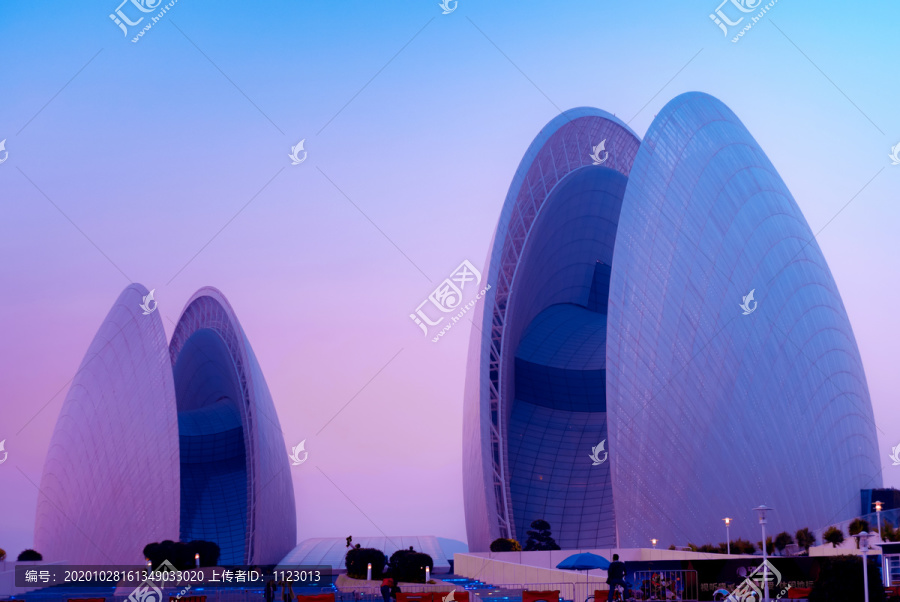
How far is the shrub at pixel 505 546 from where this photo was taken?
121 ft

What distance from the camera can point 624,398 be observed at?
34.0 m

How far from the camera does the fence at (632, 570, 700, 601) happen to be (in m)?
19.6

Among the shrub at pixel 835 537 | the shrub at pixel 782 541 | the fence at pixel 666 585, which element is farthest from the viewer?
A: the shrub at pixel 782 541

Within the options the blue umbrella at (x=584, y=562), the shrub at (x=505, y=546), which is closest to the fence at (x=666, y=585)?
the blue umbrella at (x=584, y=562)

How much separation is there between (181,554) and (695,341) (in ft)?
76.9

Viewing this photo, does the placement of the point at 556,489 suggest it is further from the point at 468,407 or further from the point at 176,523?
the point at 176,523

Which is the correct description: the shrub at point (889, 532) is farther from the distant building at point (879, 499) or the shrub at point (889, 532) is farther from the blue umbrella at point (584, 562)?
the distant building at point (879, 499)

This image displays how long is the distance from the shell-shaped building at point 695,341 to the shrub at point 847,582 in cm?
1751

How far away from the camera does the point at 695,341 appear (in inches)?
1294

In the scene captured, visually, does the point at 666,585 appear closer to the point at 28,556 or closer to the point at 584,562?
the point at 584,562

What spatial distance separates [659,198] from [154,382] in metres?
26.8

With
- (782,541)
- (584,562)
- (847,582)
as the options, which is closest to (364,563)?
(584,562)

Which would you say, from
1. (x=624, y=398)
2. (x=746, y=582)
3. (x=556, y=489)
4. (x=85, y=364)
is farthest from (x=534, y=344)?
(x=746, y=582)

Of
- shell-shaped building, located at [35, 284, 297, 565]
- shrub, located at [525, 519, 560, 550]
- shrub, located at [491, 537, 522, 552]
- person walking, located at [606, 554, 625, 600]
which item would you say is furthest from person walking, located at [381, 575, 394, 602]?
shell-shaped building, located at [35, 284, 297, 565]
